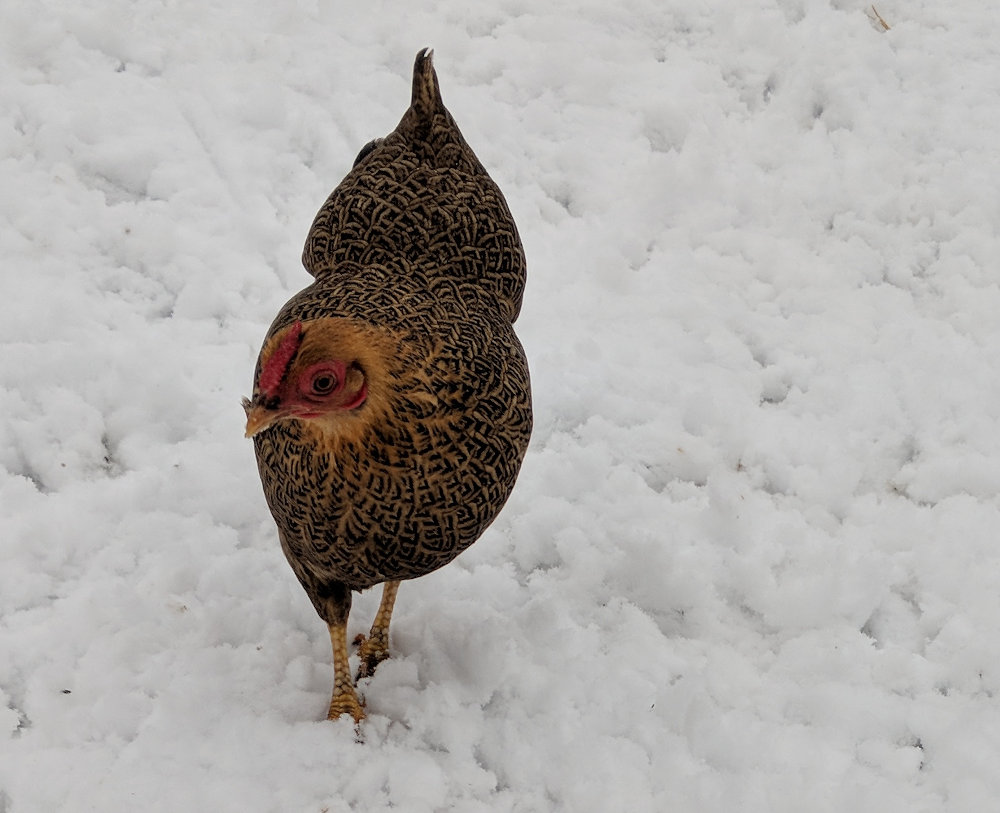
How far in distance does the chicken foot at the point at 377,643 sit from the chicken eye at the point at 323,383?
95 centimetres

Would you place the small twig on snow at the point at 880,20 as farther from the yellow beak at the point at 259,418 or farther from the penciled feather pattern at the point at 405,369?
the yellow beak at the point at 259,418

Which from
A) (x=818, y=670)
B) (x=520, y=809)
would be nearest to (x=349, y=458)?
(x=520, y=809)

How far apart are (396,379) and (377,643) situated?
1.05m

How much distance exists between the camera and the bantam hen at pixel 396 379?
6.07ft

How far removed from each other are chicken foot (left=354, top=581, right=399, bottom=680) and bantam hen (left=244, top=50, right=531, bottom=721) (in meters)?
0.17

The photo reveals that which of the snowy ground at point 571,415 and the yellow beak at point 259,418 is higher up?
the yellow beak at point 259,418

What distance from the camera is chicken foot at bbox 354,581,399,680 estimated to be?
258cm

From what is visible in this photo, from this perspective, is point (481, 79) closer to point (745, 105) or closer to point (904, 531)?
point (745, 105)

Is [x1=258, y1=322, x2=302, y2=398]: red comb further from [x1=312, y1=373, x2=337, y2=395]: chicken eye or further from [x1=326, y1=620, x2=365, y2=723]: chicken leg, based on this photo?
[x1=326, y1=620, x2=365, y2=723]: chicken leg

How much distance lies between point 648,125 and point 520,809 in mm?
3004

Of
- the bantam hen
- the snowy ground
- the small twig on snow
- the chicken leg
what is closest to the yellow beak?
the bantam hen

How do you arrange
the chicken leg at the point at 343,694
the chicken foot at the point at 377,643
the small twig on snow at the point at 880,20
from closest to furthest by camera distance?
the chicken leg at the point at 343,694, the chicken foot at the point at 377,643, the small twig on snow at the point at 880,20

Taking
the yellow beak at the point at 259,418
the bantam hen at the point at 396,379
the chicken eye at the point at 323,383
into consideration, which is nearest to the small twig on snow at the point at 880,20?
the bantam hen at the point at 396,379

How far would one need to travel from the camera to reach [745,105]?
4234 millimetres
